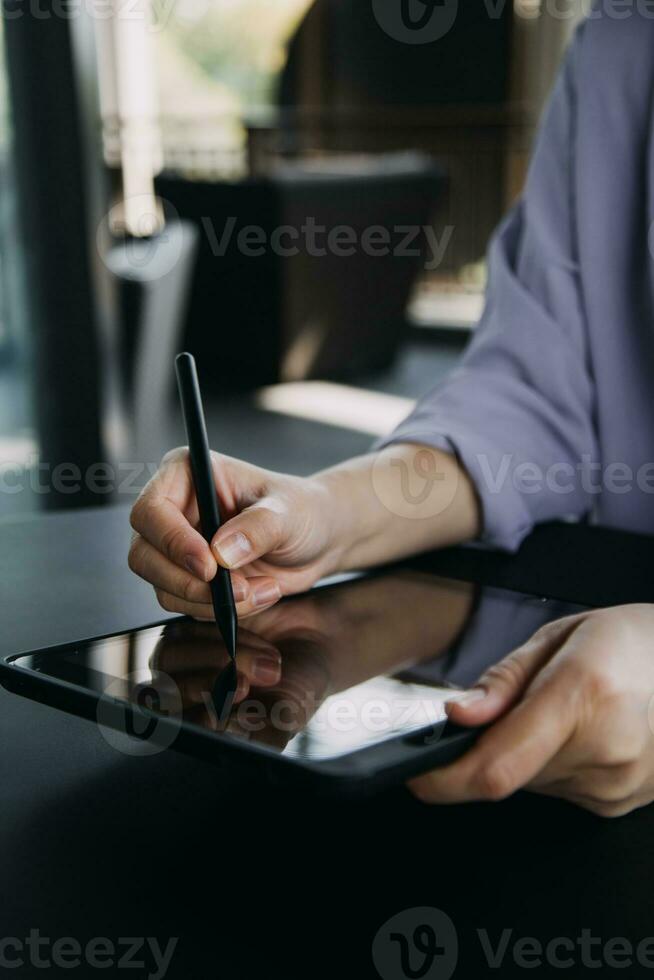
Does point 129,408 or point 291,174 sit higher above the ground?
point 291,174

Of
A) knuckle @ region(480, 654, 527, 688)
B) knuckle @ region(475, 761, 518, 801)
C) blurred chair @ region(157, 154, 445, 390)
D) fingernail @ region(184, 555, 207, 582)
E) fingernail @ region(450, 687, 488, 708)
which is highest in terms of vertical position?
fingernail @ region(450, 687, 488, 708)

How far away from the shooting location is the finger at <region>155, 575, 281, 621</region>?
51 centimetres

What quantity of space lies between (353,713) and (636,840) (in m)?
0.10

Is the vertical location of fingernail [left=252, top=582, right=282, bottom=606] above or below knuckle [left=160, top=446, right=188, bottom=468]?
below

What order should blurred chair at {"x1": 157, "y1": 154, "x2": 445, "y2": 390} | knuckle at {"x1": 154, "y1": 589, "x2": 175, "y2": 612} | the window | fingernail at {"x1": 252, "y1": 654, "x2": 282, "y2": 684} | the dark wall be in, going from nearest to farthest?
fingernail at {"x1": 252, "y1": 654, "x2": 282, "y2": 684} < knuckle at {"x1": 154, "y1": 589, "x2": 175, "y2": 612} < blurred chair at {"x1": 157, "y1": 154, "x2": 445, "y2": 390} < the dark wall < the window

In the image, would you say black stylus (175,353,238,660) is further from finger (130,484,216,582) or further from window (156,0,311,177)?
window (156,0,311,177)

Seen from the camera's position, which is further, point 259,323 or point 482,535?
point 259,323

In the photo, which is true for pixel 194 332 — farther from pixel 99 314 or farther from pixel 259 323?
pixel 99 314

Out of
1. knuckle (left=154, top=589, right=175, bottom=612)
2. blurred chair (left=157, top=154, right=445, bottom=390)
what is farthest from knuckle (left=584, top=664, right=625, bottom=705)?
blurred chair (left=157, top=154, right=445, bottom=390)

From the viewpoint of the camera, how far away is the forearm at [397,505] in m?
0.63

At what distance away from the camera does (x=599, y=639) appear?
0.40 meters

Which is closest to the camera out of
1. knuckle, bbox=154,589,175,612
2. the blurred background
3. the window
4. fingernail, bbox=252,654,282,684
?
fingernail, bbox=252,654,282,684

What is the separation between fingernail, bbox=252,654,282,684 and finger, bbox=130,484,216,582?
2.4 inches

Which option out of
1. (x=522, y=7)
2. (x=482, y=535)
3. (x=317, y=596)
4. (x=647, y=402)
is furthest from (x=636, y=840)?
(x=522, y=7)
